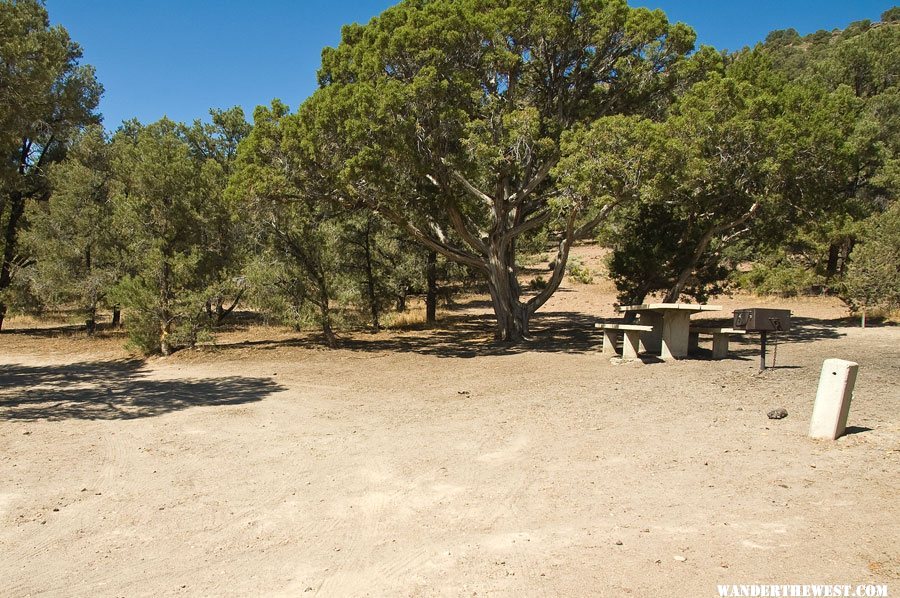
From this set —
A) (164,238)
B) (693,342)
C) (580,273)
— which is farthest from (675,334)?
(580,273)

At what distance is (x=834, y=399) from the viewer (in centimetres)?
548

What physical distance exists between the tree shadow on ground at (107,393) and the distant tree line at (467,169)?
8.97ft

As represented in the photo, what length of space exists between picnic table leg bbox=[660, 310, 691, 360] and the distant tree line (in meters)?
2.84

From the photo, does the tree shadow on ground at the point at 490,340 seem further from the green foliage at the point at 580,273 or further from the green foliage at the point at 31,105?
the green foliage at the point at 580,273

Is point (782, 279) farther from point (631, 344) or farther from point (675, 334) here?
point (631, 344)

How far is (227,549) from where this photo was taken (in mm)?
4137

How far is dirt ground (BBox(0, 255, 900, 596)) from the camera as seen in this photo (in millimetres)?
3547

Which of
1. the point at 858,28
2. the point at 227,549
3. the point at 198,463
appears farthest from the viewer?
the point at 858,28

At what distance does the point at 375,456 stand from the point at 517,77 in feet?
40.0

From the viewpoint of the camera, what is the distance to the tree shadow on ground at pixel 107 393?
29.3 ft

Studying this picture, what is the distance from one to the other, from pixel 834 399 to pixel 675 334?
22.2 feet

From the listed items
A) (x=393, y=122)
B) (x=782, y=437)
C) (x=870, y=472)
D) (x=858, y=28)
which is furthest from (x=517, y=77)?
(x=858, y=28)

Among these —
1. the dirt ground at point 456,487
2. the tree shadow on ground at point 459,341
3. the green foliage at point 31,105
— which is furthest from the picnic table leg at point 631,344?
the green foliage at point 31,105

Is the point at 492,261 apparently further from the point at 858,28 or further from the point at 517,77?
the point at 858,28
